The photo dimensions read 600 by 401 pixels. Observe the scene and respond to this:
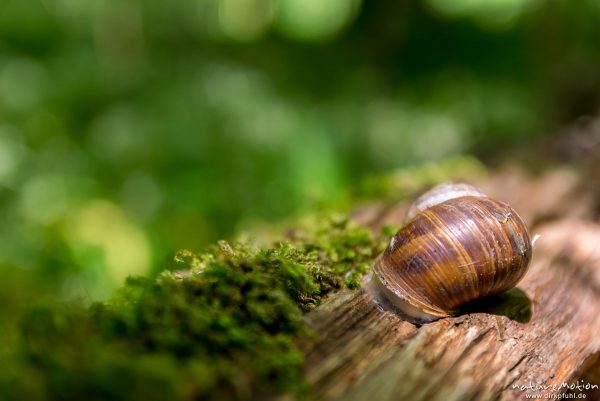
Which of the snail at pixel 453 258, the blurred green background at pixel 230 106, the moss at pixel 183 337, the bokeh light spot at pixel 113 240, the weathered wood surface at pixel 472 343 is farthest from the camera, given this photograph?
the blurred green background at pixel 230 106

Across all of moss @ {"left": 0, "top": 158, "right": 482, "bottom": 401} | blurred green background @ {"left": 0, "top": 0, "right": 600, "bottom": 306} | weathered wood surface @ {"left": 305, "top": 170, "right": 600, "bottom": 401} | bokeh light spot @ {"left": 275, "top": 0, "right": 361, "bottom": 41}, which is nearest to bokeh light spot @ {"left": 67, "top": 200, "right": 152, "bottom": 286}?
blurred green background @ {"left": 0, "top": 0, "right": 600, "bottom": 306}

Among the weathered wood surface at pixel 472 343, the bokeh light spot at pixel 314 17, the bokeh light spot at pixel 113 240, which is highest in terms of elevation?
the bokeh light spot at pixel 314 17

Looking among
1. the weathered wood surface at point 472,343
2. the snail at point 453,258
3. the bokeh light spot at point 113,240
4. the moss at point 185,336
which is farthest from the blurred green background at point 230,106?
the moss at point 185,336

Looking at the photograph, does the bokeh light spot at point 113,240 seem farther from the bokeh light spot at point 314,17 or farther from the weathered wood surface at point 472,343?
the bokeh light spot at point 314,17

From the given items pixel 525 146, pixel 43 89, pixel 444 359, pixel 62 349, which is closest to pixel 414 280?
pixel 444 359

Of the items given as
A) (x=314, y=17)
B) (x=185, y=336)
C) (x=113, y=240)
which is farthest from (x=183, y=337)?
(x=314, y=17)

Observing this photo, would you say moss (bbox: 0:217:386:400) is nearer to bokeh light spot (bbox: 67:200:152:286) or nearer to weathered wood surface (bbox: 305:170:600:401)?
weathered wood surface (bbox: 305:170:600:401)

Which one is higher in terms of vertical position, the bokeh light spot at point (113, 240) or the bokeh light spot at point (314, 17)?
the bokeh light spot at point (314, 17)

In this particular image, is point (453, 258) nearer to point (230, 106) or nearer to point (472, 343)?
point (472, 343)
